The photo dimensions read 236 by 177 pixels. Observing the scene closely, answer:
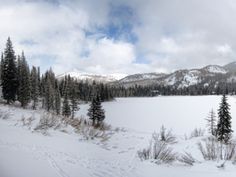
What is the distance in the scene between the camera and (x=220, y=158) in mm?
8914

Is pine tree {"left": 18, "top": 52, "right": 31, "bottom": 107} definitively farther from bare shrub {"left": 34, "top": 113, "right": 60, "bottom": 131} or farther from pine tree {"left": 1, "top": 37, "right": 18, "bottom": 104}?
bare shrub {"left": 34, "top": 113, "right": 60, "bottom": 131}

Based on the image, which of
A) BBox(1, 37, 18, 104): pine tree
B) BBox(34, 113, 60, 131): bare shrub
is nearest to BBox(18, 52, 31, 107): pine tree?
BBox(1, 37, 18, 104): pine tree

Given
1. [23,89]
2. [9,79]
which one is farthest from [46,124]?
[23,89]

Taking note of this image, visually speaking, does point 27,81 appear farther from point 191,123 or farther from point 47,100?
point 191,123

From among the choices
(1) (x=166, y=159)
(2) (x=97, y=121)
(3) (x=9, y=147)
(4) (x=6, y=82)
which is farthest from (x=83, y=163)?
(4) (x=6, y=82)

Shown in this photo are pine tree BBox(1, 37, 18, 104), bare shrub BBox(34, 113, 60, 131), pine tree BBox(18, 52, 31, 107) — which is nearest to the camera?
bare shrub BBox(34, 113, 60, 131)

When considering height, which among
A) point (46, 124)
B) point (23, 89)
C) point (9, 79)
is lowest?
point (46, 124)

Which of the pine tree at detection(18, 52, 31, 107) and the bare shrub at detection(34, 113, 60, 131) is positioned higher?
the pine tree at detection(18, 52, 31, 107)

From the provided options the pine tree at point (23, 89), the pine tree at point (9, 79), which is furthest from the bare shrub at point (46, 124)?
the pine tree at point (23, 89)

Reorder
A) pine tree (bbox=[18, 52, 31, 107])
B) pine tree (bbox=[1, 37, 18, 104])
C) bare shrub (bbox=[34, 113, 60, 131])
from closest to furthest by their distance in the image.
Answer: bare shrub (bbox=[34, 113, 60, 131]) → pine tree (bbox=[1, 37, 18, 104]) → pine tree (bbox=[18, 52, 31, 107])

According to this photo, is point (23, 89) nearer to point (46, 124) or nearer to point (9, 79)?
point (9, 79)

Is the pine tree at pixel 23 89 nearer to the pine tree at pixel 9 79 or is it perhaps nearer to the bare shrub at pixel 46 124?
the pine tree at pixel 9 79

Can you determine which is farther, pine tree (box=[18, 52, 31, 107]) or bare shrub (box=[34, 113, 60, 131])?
pine tree (box=[18, 52, 31, 107])

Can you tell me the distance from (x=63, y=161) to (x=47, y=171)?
1450mm
